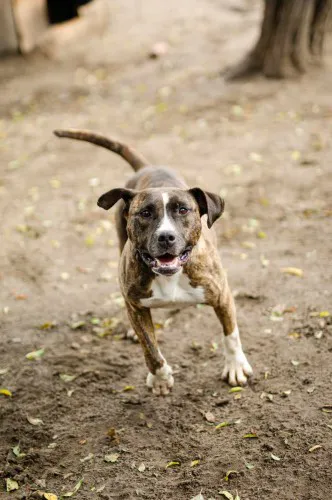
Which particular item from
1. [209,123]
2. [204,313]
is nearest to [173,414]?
[204,313]

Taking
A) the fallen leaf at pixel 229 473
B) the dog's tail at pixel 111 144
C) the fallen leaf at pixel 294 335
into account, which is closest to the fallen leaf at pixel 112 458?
the fallen leaf at pixel 229 473

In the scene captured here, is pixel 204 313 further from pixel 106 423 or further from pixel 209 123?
pixel 209 123

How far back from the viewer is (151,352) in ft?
14.6

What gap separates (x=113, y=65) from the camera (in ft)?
41.4

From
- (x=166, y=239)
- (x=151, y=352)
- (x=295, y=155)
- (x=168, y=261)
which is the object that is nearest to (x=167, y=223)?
(x=166, y=239)

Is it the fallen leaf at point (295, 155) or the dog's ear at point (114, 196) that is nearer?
the dog's ear at point (114, 196)

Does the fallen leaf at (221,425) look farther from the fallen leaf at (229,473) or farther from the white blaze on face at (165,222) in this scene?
the white blaze on face at (165,222)

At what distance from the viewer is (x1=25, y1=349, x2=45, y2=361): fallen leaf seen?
5176mm

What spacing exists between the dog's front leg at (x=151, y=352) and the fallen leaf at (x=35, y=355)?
1097 millimetres

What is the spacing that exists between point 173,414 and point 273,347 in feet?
3.42

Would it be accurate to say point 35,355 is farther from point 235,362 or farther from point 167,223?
point 167,223

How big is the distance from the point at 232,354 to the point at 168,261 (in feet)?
3.62

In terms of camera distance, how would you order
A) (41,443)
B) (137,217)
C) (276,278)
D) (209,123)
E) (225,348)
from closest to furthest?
1. (137,217)
2. (41,443)
3. (225,348)
4. (276,278)
5. (209,123)

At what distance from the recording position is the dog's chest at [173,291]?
13.7 feet
